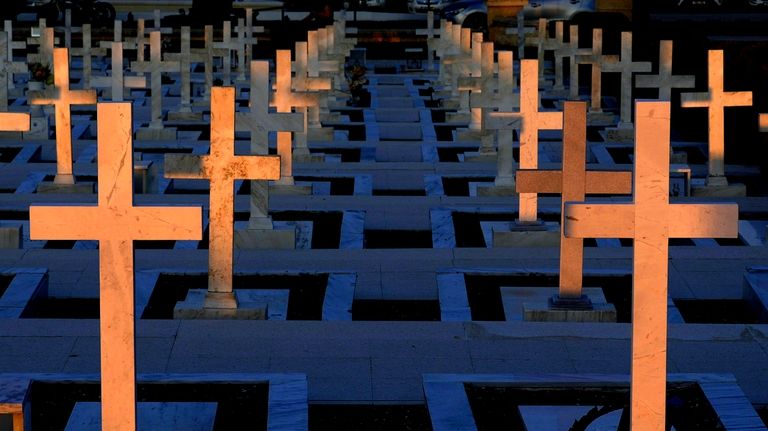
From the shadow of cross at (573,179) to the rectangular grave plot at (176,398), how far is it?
199 cm

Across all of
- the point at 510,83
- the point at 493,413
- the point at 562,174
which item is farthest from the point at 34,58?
the point at 493,413

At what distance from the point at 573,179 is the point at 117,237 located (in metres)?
3.22

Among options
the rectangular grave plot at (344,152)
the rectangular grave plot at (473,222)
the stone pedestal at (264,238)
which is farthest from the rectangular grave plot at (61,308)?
the rectangular grave plot at (344,152)

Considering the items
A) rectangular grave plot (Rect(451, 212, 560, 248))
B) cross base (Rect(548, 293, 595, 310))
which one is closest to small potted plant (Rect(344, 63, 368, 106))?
rectangular grave plot (Rect(451, 212, 560, 248))

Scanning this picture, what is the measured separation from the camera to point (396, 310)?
935cm

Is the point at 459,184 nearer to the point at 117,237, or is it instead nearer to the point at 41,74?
the point at 41,74

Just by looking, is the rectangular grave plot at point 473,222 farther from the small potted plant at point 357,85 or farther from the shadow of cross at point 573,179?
the small potted plant at point 357,85

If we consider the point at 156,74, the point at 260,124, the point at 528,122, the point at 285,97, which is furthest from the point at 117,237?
the point at 156,74

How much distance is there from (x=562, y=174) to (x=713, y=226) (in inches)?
114

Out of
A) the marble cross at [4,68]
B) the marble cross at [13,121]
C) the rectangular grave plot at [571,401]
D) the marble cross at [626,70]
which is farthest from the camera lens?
the marble cross at [626,70]

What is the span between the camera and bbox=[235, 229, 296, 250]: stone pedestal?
35.7 ft

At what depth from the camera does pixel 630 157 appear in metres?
16.5

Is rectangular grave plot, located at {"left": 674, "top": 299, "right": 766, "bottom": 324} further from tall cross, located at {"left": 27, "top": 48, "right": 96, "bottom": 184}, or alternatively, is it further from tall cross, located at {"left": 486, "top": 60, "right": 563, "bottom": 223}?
tall cross, located at {"left": 27, "top": 48, "right": 96, "bottom": 184}

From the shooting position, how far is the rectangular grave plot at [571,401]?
6.64m
